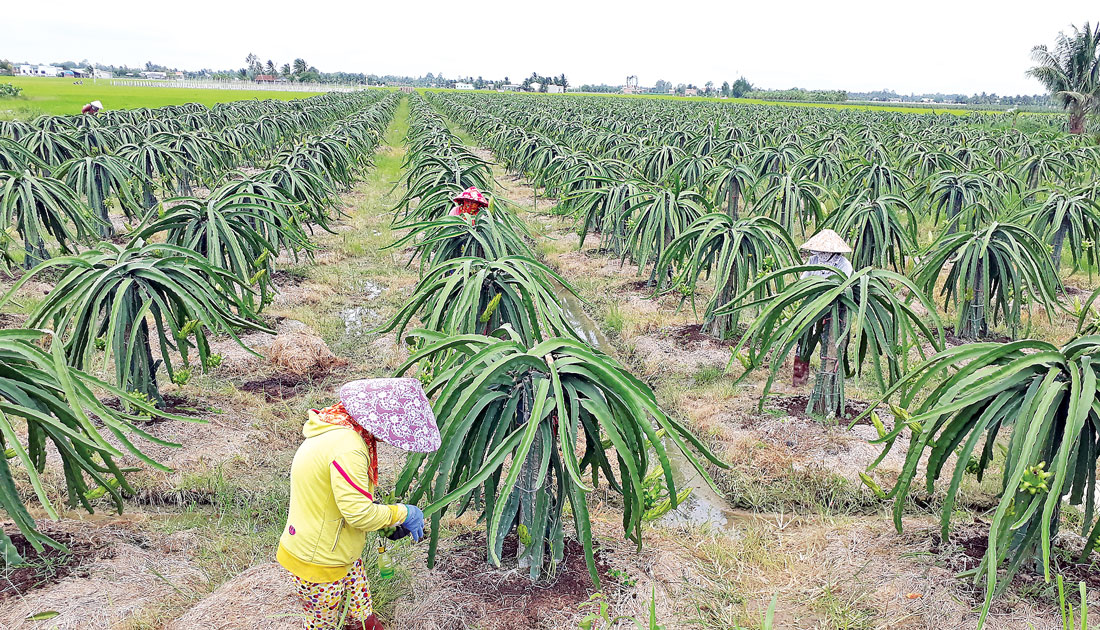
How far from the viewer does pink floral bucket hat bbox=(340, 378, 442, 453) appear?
8.26 ft

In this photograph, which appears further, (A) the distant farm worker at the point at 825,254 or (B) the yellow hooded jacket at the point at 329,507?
(A) the distant farm worker at the point at 825,254

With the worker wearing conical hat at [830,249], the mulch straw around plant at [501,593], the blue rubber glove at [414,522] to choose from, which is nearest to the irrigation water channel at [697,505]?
the mulch straw around plant at [501,593]

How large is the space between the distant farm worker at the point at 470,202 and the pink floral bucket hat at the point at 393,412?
11.6 feet

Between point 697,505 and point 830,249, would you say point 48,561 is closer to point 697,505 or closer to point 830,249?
point 697,505

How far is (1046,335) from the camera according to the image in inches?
290

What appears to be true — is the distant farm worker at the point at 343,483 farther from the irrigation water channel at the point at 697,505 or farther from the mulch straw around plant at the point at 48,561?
the irrigation water channel at the point at 697,505

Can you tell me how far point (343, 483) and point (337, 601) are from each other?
57cm

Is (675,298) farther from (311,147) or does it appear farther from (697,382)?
(311,147)

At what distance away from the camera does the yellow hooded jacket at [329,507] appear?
8.27ft

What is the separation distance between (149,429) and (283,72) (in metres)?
120

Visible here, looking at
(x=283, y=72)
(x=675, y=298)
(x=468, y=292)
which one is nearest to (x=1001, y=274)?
(x=675, y=298)

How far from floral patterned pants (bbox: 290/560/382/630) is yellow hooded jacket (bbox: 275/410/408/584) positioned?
5cm

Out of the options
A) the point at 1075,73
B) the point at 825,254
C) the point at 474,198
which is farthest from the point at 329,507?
the point at 1075,73

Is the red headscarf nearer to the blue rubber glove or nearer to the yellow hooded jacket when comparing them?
the yellow hooded jacket
